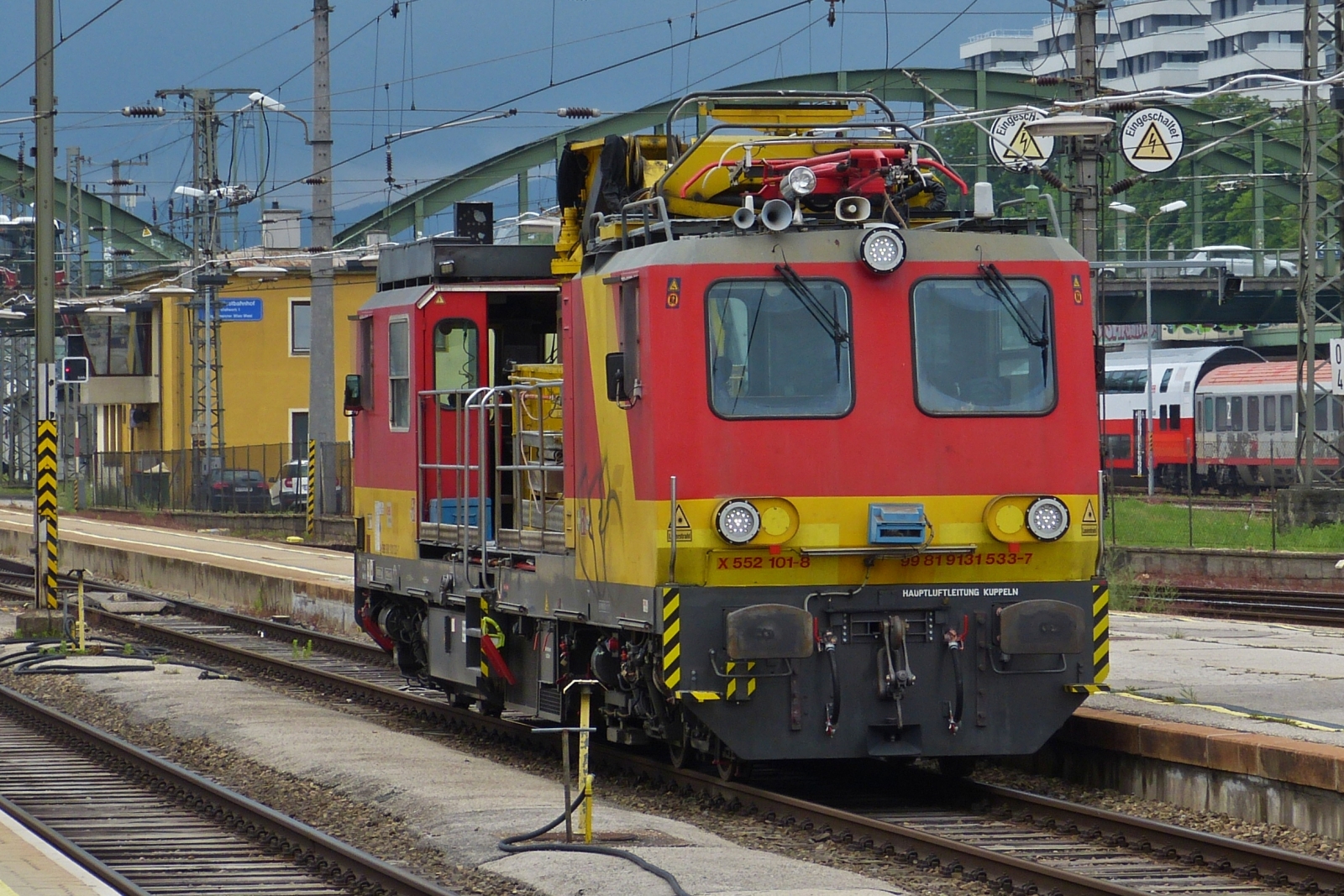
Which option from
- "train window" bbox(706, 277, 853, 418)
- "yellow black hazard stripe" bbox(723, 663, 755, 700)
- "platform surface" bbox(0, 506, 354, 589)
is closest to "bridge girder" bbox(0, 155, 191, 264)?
"platform surface" bbox(0, 506, 354, 589)

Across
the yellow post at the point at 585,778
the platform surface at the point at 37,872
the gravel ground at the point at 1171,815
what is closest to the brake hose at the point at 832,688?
the yellow post at the point at 585,778

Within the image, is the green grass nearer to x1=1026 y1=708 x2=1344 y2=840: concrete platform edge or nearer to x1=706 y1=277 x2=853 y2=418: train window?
x1=1026 y1=708 x2=1344 y2=840: concrete platform edge

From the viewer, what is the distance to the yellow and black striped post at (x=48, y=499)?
22.4 m

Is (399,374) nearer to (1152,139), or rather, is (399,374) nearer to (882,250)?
(882,250)

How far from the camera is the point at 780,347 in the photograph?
11023mm

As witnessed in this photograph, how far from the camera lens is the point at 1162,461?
197ft

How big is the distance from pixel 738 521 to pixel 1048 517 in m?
1.81

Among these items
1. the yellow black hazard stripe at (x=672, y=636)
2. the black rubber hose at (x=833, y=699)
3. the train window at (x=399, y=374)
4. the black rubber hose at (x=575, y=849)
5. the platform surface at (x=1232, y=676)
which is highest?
the train window at (x=399, y=374)

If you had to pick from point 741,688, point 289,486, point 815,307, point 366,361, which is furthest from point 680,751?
point 289,486

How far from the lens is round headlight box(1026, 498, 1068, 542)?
11.1 m

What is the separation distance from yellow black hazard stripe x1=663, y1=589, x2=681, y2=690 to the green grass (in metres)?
19.3

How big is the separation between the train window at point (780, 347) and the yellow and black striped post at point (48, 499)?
1347 cm

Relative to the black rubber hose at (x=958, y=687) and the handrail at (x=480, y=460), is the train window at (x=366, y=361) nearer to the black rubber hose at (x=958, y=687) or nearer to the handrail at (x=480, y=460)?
the handrail at (x=480, y=460)

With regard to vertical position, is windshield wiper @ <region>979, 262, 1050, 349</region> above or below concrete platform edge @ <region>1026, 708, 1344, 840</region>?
above
